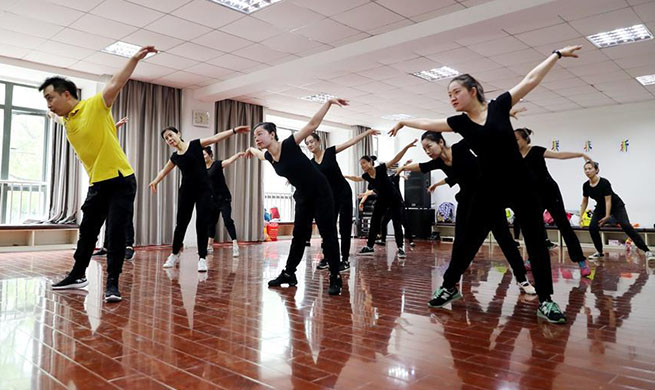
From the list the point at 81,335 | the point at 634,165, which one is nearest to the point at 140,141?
the point at 81,335

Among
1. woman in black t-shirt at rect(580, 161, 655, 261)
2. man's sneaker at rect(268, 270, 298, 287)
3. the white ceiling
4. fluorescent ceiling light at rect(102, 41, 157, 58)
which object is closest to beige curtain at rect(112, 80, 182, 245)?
the white ceiling

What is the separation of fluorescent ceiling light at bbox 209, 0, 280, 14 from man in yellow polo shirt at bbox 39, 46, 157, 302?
256cm

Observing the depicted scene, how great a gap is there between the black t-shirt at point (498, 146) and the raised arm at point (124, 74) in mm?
1779

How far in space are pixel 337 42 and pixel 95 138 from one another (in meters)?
4.04

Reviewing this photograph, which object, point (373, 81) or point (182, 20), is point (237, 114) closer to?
point (373, 81)

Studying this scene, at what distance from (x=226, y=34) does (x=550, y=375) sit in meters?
5.42

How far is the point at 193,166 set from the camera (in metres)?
4.43

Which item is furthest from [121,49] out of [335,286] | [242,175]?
[335,286]

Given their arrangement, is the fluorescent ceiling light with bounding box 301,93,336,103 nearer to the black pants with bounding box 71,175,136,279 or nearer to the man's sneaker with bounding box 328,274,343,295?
the man's sneaker with bounding box 328,274,343,295

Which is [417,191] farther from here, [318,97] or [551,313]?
[551,313]

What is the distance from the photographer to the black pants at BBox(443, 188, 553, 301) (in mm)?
2541

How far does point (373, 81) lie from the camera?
7934 millimetres

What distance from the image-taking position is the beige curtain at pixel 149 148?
7.80 metres

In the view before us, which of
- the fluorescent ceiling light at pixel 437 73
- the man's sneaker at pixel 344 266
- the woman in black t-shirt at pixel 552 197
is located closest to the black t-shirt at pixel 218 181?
the man's sneaker at pixel 344 266
